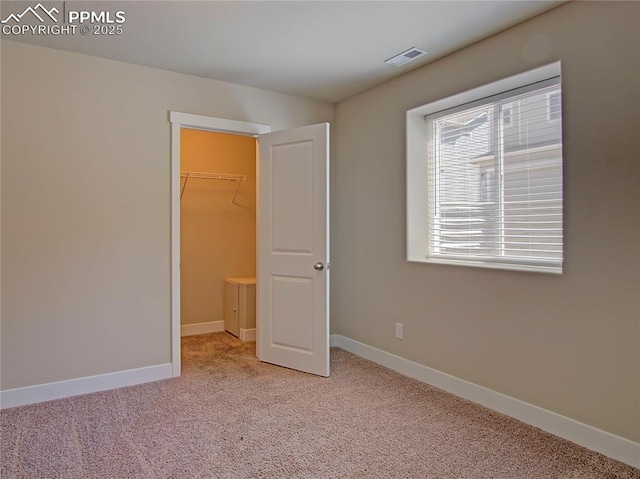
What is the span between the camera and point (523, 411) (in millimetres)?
2516

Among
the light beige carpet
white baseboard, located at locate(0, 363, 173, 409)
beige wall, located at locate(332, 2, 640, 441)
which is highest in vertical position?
beige wall, located at locate(332, 2, 640, 441)

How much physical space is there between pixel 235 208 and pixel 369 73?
2367 millimetres

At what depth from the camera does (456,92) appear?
9.65 feet

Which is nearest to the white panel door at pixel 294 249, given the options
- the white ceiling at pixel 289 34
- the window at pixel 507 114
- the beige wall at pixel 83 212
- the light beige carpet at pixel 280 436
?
the light beige carpet at pixel 280 436

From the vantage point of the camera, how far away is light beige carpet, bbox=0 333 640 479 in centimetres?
201

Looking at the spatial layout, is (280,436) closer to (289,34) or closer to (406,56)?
(289,34)

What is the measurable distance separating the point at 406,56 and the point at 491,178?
3.51ft

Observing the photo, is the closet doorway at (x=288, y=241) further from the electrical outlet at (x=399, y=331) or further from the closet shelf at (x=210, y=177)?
the closet shelf at (x=210, y=177)

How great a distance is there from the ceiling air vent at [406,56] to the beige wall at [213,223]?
7.83ft

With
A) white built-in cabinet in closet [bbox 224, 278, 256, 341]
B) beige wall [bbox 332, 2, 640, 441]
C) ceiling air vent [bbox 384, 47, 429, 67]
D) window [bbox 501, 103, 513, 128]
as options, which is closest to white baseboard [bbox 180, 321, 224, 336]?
white built-in cabinet in closet [bbox 224, 278, 256, 341]

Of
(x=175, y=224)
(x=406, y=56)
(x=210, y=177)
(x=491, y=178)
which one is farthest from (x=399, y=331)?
(x=210, y=177)

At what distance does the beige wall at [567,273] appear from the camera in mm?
2072

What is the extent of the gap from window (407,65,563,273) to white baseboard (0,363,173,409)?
225 cm

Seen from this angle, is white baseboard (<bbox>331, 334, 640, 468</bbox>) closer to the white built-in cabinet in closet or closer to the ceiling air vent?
the white built-in cabinet in closet
